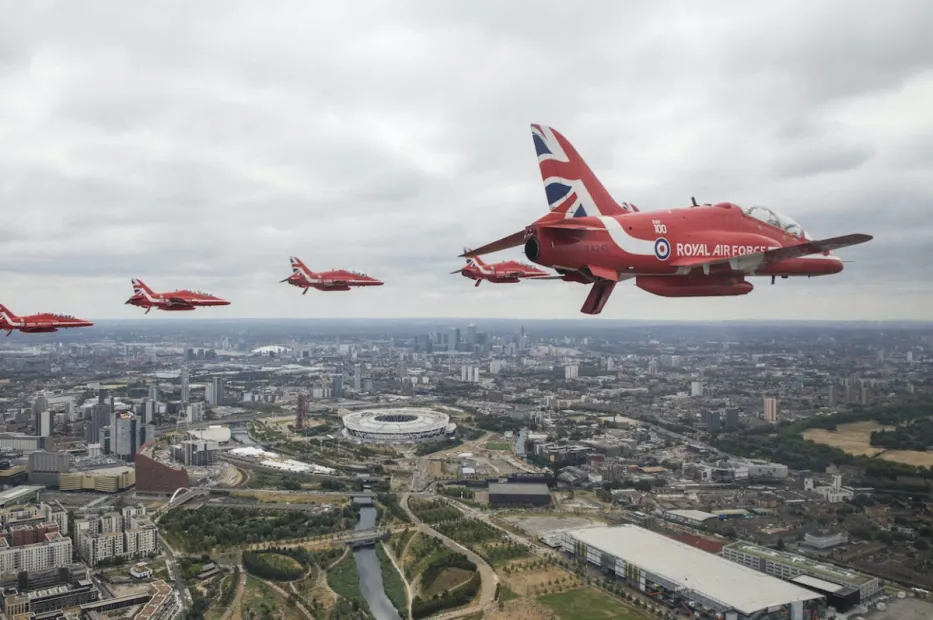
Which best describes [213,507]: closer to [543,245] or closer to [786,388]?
[543,245]

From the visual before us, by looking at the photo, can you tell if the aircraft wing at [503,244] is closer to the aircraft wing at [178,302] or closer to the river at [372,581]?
the aircraft wing at [178,302]

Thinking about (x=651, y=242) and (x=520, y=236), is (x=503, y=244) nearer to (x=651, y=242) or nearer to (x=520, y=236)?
(x=520, y=236)

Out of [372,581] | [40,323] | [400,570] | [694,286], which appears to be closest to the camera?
[694,286]

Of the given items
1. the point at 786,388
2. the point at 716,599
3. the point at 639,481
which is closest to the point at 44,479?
the point at 639,481

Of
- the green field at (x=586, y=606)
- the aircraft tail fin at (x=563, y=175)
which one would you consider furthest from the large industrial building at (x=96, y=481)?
the aircraft tail fin at (x=563, y=175)

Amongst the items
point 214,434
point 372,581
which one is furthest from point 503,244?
point 214,434
